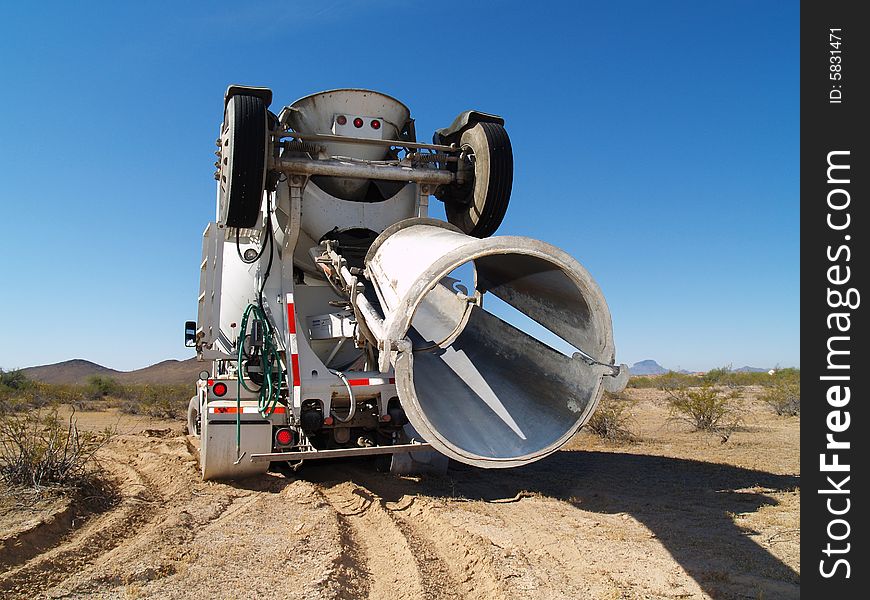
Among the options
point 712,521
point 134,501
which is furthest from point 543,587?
point 134,501

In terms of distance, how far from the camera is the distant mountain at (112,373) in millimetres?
49531

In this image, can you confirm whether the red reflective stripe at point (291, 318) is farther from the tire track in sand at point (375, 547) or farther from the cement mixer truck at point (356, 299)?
the tire track in sand at point (375, 547)

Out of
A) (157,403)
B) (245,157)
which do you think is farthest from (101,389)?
(245,157)

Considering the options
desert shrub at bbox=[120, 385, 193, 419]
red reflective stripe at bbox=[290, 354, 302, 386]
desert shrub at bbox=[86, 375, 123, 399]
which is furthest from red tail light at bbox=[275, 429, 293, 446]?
desert shrub at bbox=[86, 375, 123, 399]

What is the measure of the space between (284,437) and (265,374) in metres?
0.62

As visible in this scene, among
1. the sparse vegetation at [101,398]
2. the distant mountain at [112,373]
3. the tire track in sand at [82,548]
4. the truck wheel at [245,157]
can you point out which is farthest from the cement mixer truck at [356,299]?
the distant mountain at [112,373]

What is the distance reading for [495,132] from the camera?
614cm

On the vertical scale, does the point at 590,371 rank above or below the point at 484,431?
above

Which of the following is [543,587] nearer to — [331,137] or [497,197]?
[497,197]

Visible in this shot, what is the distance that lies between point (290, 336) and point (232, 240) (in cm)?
165

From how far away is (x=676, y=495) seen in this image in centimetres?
589

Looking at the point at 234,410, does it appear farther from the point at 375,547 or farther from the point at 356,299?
the point at 375,547

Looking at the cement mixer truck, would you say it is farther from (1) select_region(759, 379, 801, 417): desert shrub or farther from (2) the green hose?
(1) select_region(759, 379, 801, 417): desert shrub

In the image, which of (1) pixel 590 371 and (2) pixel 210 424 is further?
(2) pixel 210 424
